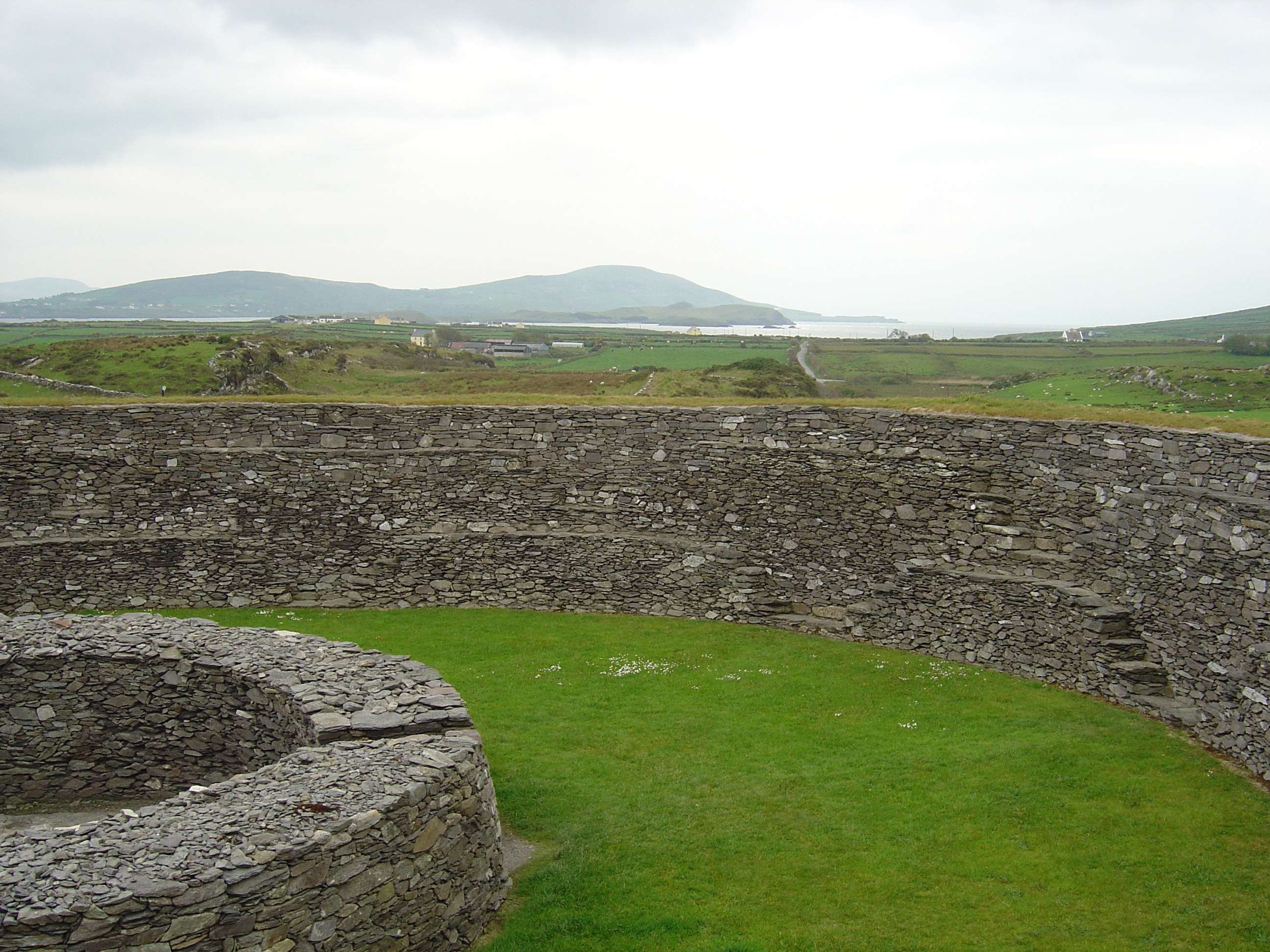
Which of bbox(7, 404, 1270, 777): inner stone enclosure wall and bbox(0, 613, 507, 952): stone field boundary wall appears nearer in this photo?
bbox(0, 613, 507, 952): stone field boundary wall

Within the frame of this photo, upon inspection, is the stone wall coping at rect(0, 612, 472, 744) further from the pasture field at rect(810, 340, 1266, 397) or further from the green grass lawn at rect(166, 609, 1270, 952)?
the pasture field at rect(810, 340, 1266, 397)

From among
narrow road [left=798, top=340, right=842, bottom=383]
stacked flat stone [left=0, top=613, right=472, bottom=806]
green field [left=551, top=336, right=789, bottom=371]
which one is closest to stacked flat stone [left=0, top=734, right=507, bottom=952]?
stacked flat stone [left=0, top=613, right=472, bottom=806]

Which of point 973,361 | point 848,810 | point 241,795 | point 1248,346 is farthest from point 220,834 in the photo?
point 973,361

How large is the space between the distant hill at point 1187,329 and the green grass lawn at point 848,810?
3001 inches

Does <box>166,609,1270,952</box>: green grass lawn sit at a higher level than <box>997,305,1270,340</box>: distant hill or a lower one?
lower

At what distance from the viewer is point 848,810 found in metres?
12.9

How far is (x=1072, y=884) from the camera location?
36.8 ft

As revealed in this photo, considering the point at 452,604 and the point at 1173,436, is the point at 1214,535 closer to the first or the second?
the point at 1173,436

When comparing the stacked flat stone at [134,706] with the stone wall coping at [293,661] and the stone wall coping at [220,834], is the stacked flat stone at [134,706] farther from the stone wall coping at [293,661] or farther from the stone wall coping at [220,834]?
→ the stone wall coping at [220,834]

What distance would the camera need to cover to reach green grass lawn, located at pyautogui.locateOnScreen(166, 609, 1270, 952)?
10391 millimetres

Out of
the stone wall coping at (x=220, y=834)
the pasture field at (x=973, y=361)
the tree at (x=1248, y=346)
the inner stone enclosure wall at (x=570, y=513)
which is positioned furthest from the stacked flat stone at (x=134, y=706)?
the tree at (x=1248, y=346)

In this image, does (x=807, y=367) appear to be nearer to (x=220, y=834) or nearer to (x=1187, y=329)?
(x=220, y=834)

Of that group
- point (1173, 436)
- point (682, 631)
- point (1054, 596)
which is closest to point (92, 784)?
point (682, 631)

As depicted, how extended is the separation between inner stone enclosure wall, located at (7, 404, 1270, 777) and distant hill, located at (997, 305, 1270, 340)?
71.6 metres
